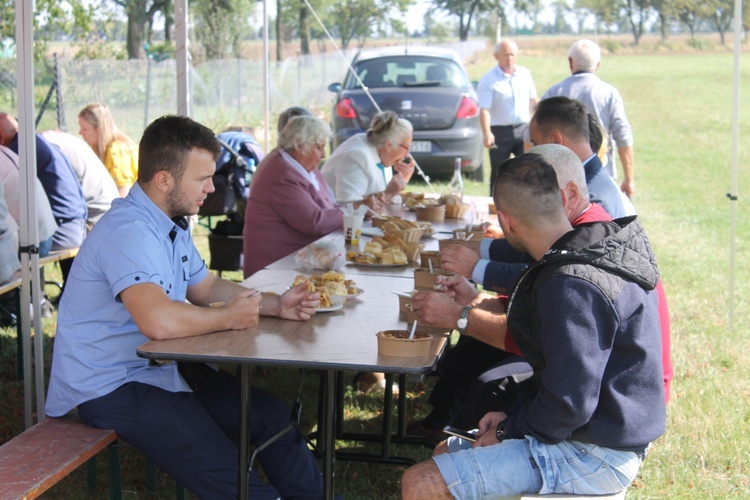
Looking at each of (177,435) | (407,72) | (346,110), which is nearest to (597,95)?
(177,435)

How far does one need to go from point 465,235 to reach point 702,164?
1485 centimetres

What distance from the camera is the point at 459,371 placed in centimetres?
418

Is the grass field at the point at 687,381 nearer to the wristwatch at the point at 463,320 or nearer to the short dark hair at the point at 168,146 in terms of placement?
the wristwatch at the point at 463,320

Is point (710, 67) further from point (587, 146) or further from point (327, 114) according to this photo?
point (587, 146)

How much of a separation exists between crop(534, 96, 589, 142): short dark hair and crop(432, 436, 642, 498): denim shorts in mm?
1736

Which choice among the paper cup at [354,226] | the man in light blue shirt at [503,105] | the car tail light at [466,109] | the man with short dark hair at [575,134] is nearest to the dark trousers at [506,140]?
the man in light blue shirt at [503,105]

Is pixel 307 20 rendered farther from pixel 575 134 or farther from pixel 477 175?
pixel 575 134

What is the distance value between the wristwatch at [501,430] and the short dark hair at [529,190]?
1.83ft

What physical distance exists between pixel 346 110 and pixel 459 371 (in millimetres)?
8249

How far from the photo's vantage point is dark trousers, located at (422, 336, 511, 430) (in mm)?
4164

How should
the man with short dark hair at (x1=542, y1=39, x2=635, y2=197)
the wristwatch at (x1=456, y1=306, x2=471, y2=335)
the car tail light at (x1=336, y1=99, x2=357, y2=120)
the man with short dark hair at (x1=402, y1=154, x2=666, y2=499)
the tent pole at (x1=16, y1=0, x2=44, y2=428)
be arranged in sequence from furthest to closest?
1. the car tail light at (x1=336, y1=99, x2=357, y2=120)
2. the man with short dark hair at (x1=542, y1=39, x2=635, y2=197)
3. the tent pole at (x1=16, y1=0, x2=44, y2=428)
4. the wristwatch at (x1=456, y1=306, x2=471, y2=335)
5. the man with short dark hair at (x1=402, y1=154, x2=666, y2=499)

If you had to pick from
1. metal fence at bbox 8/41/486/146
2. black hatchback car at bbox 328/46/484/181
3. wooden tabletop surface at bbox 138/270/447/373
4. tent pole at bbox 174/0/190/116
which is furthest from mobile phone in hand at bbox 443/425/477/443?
metal fence at bbox 8/41/486/146

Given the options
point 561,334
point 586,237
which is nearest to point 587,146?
point 586,237

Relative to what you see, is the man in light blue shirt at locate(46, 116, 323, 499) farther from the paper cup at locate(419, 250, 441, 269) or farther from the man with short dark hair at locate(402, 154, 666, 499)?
the paper cup at locate(419, 250, 441, 269)
